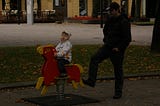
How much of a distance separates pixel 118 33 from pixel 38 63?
18.8 ft

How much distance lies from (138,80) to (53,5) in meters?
42.9

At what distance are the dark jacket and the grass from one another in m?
3.36

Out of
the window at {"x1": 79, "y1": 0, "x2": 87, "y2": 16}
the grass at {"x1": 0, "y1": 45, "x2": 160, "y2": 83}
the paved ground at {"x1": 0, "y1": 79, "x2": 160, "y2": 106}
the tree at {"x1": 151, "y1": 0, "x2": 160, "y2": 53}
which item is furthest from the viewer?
the window at {"x1": 79, "y1": 0, "x2": 87, "y2": 16}

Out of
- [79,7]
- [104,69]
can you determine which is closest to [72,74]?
[104,69]

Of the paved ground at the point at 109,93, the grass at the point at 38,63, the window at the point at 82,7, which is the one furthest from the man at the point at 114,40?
the window at the point at 82,7

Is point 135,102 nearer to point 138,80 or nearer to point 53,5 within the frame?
point 138,80

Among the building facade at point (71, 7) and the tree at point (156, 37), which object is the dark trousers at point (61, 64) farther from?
the building facade at point (71, 7)

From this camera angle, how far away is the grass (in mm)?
13955

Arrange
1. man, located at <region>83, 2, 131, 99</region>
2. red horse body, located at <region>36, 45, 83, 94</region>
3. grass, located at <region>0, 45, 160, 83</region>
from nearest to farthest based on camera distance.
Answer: red horse body, located at <region>36, 45, 83, 94</region>
man, located at <region>83, 2, 131, 99</region>
grass, located at <region>0, 45, 160, 83</region>

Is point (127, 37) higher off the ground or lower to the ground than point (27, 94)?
higher

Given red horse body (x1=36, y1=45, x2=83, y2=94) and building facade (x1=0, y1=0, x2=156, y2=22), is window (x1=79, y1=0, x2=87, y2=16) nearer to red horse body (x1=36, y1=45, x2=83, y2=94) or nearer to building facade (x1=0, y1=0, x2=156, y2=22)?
building facade (x1=0, y1=0, x2=156, y2=22)

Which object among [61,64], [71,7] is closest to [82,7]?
[71,7]

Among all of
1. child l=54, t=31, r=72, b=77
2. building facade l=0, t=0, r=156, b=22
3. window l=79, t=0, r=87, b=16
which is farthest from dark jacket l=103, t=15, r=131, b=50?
window l=79, t=0, r=87, b=16

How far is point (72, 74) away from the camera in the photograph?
32.6ft
